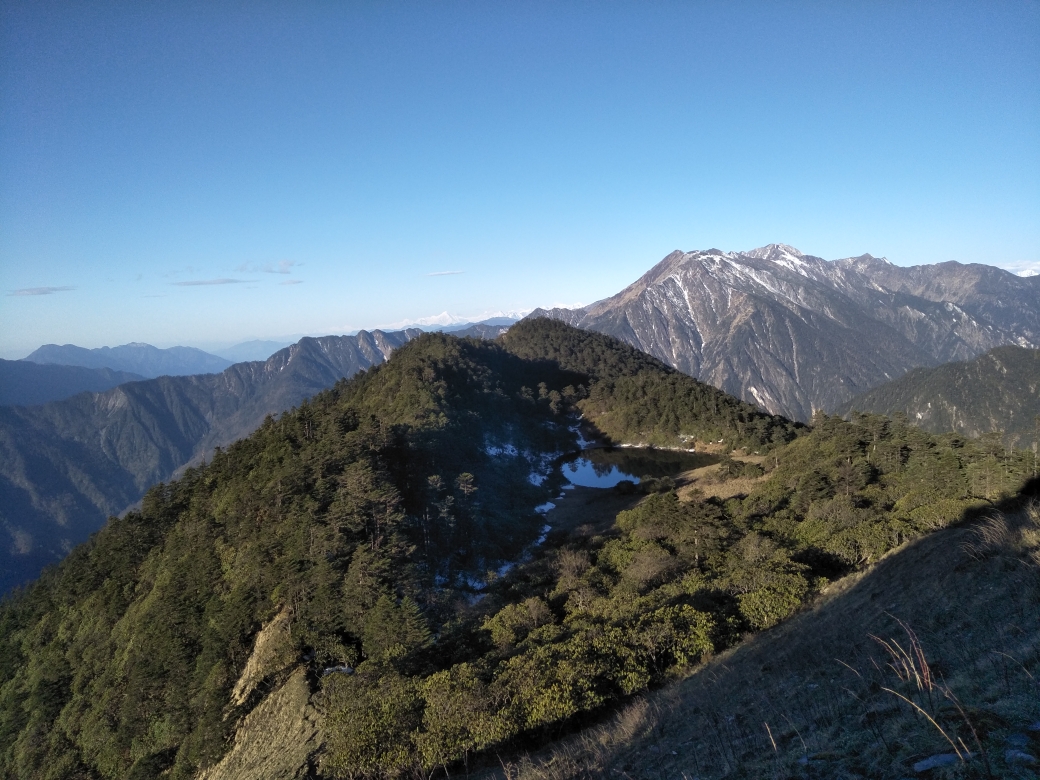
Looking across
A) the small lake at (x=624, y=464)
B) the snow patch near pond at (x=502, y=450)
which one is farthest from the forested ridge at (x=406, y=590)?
the small lake at (x=624, y=464)

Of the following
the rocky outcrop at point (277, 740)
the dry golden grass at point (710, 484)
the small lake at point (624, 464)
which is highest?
the rocky outcrop at point (277, 740)

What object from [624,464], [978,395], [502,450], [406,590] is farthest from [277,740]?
[978,395]

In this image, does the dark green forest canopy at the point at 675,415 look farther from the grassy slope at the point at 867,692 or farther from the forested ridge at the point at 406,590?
the grassy slope at the point at 867,692

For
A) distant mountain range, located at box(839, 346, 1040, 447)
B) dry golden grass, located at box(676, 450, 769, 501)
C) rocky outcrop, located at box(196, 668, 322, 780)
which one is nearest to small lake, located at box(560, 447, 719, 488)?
dry golden grass, located at box(676, 450, 769, 501)

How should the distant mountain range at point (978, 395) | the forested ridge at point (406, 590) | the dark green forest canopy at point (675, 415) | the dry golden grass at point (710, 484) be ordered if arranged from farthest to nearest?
the distant mountain range at point (978, 395), the dark green forest canopy at point (675, 415), the dry golden grass at point (710, 484), the forested ridge at point (406, 590)

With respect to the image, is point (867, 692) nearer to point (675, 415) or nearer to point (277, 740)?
point (277, 740)

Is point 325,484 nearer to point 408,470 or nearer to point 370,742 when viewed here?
point 408,470

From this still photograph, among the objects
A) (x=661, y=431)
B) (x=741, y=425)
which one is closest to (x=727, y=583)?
(x=741, y=425)

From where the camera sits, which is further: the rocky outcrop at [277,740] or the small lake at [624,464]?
the small lake at [624,464]
